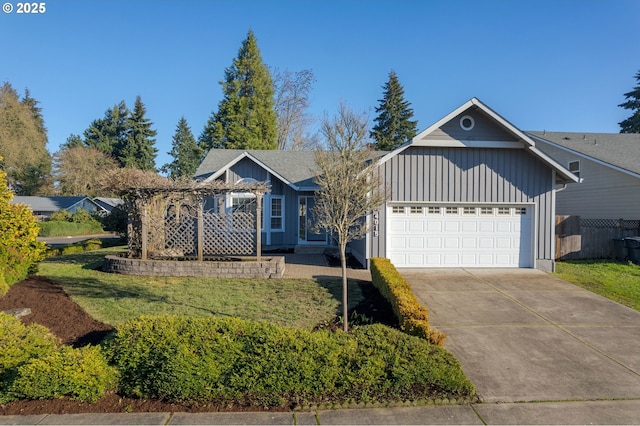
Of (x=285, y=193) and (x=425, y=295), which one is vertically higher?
(x=285, y=193)

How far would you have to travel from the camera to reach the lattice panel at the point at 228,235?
11.3m

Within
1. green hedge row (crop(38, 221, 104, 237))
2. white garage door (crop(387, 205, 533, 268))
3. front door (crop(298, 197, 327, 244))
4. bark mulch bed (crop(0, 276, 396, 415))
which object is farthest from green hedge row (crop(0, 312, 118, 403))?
green hedge row (crop(38, 221, 104, 237))

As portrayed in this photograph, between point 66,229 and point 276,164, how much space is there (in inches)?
924

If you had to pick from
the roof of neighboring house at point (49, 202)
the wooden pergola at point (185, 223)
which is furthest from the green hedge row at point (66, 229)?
the wooden pergola at point (185, 223)

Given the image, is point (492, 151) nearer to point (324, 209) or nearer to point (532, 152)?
point (532, 152)

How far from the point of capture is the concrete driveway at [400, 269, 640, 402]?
437 cm

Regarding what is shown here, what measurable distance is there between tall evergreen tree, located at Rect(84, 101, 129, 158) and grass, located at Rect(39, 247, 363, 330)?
1729 inches

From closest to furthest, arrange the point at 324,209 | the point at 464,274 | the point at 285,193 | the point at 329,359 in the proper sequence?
the point at 329,359 < the point at 324,209 < the point at 464,274 < the point at 285,193

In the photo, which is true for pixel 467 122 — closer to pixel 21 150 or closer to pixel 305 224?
pixel 305 224

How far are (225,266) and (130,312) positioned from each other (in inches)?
147

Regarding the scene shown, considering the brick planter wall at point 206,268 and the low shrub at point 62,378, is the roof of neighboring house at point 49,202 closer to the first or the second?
the brick planter wall at point 206,268

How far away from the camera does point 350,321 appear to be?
6469 millimetres

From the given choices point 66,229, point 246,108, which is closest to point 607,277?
point 246,108

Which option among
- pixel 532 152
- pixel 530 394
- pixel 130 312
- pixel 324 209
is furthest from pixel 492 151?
pixel 130 312
